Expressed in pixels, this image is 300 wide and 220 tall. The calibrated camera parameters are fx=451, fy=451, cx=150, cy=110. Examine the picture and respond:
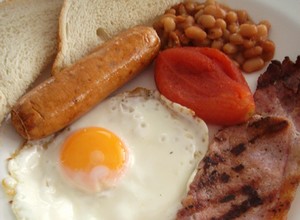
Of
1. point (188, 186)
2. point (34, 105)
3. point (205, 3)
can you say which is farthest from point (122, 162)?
point (205, 3)

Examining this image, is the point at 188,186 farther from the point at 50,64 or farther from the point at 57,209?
the point at 50,64

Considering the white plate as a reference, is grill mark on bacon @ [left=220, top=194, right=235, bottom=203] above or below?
below

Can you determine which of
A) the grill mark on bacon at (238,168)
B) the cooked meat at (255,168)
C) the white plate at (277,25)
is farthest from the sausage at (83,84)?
the grill mark on bacon at (238,168)

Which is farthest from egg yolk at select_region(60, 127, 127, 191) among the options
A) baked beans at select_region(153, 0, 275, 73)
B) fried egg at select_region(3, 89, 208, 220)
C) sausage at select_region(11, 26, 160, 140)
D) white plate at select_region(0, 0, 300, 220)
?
baked beans at select_region(153, 0, 275, 73)

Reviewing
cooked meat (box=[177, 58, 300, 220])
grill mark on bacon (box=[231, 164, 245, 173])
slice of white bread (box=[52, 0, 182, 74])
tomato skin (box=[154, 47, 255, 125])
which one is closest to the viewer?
cooked meat (box=[177, 58, 300, 220])

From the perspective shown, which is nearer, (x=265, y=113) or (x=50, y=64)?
(x=265, y=113)

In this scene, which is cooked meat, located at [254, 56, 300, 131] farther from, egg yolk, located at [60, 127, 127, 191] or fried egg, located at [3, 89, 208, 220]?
egg yolk, located at [60, 127, 127, 191]
